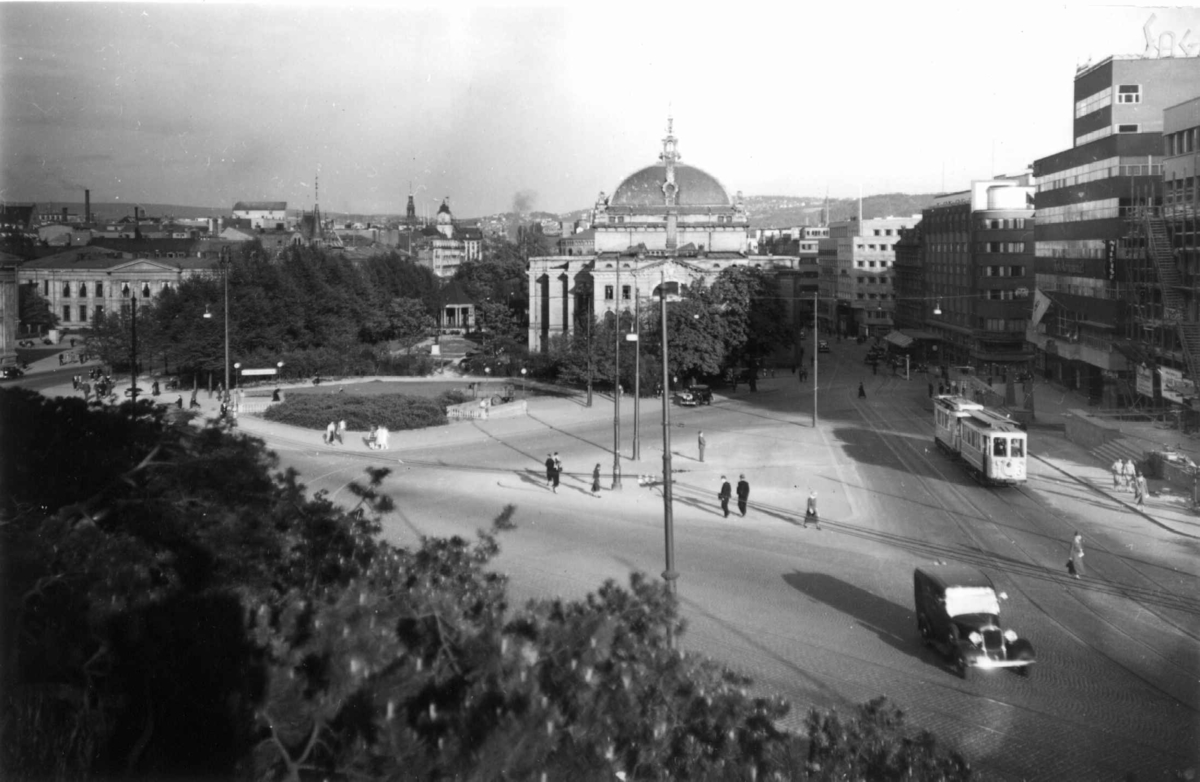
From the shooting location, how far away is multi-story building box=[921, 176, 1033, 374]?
59406 millimetres

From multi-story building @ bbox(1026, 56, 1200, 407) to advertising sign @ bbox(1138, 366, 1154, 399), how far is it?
90cm

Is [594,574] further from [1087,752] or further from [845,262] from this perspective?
[845,262]

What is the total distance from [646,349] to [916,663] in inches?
1387

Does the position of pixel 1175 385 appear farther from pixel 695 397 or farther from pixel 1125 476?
pixel 695 397

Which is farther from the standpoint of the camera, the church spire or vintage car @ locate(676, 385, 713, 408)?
the church spire

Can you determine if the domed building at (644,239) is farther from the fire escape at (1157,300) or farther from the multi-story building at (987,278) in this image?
the fire escape at (1157,300)

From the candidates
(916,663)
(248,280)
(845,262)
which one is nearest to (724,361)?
(248,280)

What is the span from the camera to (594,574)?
1816 centimetres

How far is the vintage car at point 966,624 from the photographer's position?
44.1ft

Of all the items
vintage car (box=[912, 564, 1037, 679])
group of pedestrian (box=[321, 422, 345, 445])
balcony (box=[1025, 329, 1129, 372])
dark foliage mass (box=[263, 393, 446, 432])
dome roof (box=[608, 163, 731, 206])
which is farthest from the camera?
dome roof (box=[608, 163, 731, 206])

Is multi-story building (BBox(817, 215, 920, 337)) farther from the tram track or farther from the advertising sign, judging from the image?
the tram track

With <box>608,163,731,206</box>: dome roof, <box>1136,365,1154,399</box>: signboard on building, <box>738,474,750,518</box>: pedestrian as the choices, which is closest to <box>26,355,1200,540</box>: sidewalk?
<box>738,474,750,518</box>: pedestrian

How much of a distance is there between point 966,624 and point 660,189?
67734 mm

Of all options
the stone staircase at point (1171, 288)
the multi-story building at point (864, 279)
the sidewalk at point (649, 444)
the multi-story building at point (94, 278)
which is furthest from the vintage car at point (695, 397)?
the multi-story building at point (864, 279)
